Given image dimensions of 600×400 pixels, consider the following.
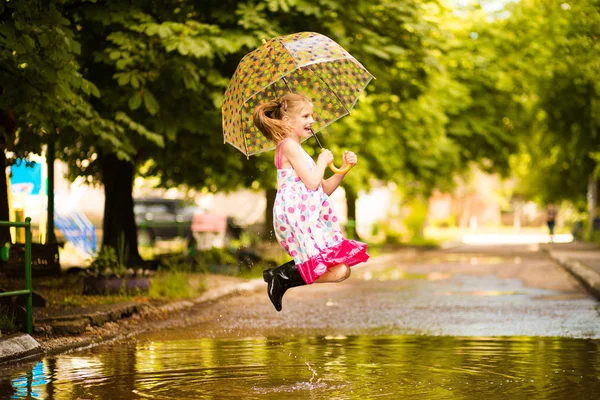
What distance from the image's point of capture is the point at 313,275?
7469 millimetres

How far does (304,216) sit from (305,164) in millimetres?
354

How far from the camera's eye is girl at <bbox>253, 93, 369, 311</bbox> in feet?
24.4

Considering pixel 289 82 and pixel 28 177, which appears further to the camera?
pixel 28 177

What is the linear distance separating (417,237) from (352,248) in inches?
1528

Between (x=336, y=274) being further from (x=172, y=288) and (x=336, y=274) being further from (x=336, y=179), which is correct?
(x=172, y=288)

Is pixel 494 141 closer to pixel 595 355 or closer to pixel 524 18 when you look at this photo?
pixel 524 18

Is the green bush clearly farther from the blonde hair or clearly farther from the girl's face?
the girl's face

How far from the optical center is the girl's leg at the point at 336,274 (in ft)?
24.5

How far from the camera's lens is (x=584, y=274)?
21016 mm

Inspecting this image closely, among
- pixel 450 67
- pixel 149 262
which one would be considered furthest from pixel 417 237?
pixel 149 262

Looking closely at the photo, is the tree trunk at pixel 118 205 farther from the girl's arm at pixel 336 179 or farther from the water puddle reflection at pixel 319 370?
the girl's arm at pixel 336 179

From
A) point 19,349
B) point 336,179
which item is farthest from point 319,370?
point 19,349

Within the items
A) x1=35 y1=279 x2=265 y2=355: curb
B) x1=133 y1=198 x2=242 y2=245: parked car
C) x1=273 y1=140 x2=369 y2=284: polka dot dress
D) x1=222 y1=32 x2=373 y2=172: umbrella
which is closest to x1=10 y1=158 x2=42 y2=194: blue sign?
x1=35 y1=279 x2=265 y2=355: curb

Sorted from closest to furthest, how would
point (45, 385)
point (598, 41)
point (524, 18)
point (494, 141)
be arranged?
point (45, 385)
point (598, 41)
point (524, 18)
point (494, 141)
